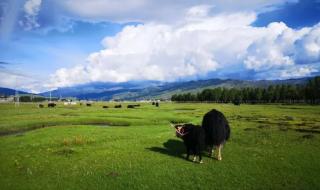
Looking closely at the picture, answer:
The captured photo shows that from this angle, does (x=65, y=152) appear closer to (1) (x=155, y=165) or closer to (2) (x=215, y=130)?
Result: (1) (x=155, y=165)

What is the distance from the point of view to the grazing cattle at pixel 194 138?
71.2ft

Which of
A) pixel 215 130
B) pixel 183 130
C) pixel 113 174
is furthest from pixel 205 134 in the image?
pixel 113 174

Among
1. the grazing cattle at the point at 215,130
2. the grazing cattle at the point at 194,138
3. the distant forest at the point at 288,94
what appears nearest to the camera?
the grazing cattle at the point at 194,138

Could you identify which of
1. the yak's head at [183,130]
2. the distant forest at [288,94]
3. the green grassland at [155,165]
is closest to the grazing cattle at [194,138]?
the yak's head at [183,130]

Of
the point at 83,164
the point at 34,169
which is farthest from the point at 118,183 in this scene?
the point at 34,169

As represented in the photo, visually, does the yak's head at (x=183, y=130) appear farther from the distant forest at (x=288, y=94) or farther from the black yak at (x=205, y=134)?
the distant forest at (x=288, y=94)

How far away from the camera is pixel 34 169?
20.0 meters

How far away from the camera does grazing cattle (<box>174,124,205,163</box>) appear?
71.2 ft

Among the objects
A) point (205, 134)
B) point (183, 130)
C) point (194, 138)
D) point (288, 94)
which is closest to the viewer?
point (194, 138)

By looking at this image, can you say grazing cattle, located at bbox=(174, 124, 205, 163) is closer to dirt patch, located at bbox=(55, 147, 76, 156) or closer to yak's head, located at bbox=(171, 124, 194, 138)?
yak's head, located at bbox=(171, 124, 194, 138)

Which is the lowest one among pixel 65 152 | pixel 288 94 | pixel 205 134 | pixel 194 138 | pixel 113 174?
pixel 113 174

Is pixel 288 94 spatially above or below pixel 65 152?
above

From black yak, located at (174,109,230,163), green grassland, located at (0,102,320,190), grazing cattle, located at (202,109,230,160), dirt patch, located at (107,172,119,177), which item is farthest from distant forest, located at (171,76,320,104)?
dirt patch, located at (107,172,119,177)

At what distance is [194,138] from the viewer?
22000 mm
